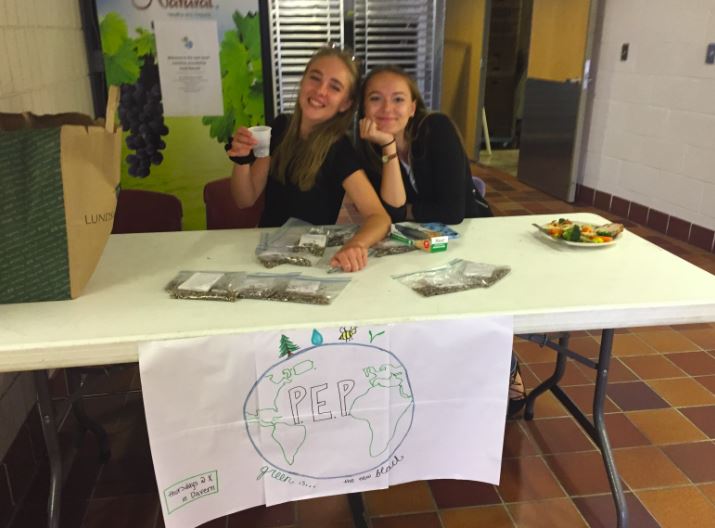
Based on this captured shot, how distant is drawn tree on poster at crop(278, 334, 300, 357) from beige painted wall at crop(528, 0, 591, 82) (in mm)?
4159

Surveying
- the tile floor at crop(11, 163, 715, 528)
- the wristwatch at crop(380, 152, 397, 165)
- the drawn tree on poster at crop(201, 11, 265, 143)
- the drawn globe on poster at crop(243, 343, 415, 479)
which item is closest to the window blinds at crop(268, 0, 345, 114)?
the drawn tree on poster at crop(201, 11, 265, 143)

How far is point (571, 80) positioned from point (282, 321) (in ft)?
13.9

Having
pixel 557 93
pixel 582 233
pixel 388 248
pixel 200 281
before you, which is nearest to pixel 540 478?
pixel 582 233

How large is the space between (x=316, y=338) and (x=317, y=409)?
17 cm

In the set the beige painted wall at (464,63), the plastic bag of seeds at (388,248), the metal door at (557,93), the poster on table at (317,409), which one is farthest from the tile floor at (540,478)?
the beige painted wall at (464,63)

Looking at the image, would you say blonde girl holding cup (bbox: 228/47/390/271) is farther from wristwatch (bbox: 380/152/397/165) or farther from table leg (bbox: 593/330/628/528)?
table leg (bbox: 593/330/628/528)

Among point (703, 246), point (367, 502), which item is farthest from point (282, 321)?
point (703, 246)

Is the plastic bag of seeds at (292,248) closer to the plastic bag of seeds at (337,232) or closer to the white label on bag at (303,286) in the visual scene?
the plastic bag of seeds at (337,232)

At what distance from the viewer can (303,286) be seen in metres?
1.30

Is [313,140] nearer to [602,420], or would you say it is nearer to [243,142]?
[243,142]

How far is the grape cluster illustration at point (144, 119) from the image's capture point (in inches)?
116

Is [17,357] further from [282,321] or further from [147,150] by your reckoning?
[147,150]

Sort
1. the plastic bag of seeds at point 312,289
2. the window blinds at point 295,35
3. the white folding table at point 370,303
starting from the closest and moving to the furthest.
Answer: the white folding table at point 370,303 → the plastic bag of seeds at point 312,289 → the window blinds at point 295,35

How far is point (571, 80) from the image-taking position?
4715 mm
